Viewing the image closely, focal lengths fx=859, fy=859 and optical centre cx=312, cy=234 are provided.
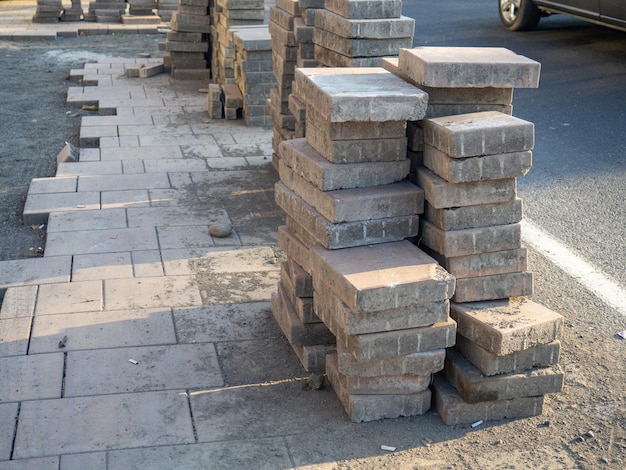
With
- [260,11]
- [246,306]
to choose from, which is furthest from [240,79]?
[246,306]

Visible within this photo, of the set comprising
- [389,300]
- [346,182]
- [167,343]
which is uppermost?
[346,182]

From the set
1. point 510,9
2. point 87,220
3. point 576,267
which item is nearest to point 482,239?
point 576,267

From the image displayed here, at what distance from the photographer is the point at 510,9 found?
14.6 metres

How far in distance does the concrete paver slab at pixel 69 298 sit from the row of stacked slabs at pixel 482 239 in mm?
2386

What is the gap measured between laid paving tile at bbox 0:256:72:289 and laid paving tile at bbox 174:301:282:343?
3.57ft

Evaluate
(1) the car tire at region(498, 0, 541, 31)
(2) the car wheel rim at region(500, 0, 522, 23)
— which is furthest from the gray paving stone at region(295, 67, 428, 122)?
(2) the car wheel rim at region(500, 0, 522, 23)

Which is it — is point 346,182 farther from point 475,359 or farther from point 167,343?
point 167,343

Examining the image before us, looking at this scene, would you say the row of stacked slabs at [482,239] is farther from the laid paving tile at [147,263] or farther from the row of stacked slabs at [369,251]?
the laid paving tile at [147,263]

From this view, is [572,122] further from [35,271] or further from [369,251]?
[35,271]

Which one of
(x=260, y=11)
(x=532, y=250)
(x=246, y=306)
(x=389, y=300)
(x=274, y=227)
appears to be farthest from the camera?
(x=260, y=11)

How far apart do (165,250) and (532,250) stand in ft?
9.41

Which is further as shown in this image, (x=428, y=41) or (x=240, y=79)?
(x=428, y=41)

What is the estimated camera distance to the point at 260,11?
470 inches

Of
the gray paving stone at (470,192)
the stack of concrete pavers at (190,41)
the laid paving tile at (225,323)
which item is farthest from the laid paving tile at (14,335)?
the stack of concrete pavers at (190,41)
